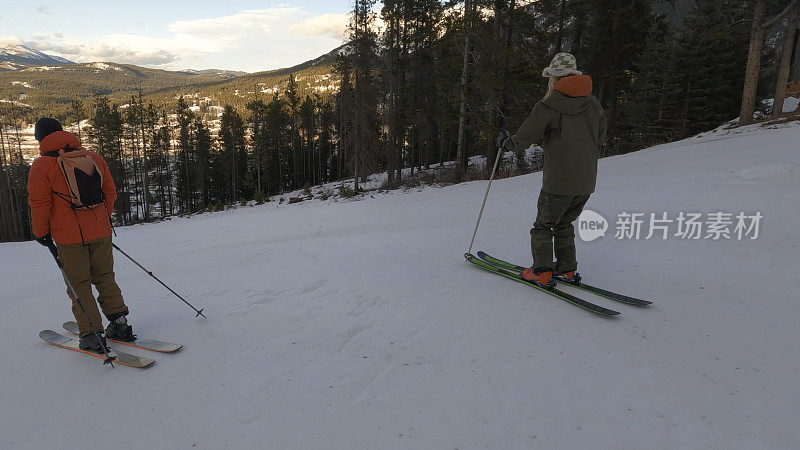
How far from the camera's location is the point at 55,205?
3238mm

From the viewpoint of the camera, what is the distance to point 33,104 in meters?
149

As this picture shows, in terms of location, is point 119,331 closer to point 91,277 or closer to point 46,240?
point 91,277

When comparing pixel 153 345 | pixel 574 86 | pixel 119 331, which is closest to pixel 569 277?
pixel 574 86

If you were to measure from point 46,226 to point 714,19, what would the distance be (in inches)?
1067

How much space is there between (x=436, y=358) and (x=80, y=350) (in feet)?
10.0

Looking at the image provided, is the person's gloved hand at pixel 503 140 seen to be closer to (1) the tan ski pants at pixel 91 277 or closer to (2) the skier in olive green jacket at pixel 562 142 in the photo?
(2) the skier in olive green jacket at pixel 562 142

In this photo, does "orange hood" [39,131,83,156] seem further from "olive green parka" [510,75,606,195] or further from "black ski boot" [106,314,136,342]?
"olive green parka" [510,75,606,195]

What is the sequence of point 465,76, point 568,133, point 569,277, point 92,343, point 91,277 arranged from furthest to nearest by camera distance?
point 465,76 < point 569,277 < point 568,133 < point 91,277 < point 92,343

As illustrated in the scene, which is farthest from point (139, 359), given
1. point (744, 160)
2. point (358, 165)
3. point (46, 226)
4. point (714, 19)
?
point (714, 19)

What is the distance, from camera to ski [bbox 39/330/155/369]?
300 centimetres

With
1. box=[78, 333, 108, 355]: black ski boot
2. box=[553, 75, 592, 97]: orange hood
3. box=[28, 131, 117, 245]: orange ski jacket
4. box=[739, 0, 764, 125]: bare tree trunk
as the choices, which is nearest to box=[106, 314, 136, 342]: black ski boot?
box=[78, 333, 108, 355]: black ski boot

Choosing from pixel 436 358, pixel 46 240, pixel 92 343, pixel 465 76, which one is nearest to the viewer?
pixel 436 358

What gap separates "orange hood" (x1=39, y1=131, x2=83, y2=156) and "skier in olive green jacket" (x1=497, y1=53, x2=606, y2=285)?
4002mm

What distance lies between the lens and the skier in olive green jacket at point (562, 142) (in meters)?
3.56
